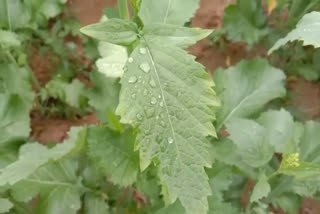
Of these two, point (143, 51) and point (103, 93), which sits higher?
point (143, 51)

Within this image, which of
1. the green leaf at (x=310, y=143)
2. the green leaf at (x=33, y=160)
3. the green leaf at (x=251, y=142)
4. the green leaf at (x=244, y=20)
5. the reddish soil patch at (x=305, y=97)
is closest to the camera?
the green leaf at (x=33, y=160)

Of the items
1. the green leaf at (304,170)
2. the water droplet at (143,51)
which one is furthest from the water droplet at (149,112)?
the green leaf at (304,170)

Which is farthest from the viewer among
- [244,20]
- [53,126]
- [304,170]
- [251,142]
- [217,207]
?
[53,126]

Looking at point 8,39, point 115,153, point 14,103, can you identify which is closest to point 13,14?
point 8,39

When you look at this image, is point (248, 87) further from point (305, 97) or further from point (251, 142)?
point (305, 97)

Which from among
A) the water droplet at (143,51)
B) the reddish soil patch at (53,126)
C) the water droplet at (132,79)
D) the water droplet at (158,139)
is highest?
the water droplet at (143,51)

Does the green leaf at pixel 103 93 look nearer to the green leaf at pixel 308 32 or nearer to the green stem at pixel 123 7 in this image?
the green stem at pixel 123 7

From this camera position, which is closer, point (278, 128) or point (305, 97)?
point (278, 128)

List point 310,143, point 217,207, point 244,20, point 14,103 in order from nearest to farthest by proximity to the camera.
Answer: point 217,207, point 310,143, point 14,103, point 244,20
